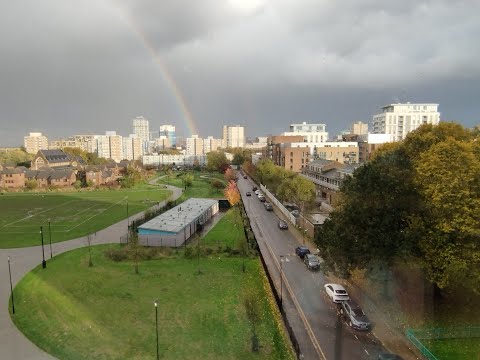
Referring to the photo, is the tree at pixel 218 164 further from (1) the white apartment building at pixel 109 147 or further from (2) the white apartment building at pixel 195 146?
(2) the white apartment building at pixel 195 146

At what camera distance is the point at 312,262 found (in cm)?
1853

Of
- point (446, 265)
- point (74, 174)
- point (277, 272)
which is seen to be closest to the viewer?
point (446, 265)

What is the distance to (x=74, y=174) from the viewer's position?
63.6 meters

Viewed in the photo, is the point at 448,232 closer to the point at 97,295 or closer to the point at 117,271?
the point at 97,295

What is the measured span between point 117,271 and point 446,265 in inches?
571

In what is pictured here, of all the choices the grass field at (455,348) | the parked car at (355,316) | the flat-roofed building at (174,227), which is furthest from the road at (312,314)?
the flat-roofed building at (174,227)

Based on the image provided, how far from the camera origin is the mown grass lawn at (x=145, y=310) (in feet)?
36.9

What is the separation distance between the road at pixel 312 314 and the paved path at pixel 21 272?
26.1ft

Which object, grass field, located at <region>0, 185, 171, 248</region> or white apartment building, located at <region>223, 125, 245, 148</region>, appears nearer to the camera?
grass field, located at <region>0, 185, 171, 248</region>

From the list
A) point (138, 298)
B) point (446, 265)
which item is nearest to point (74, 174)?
point (138, 298)

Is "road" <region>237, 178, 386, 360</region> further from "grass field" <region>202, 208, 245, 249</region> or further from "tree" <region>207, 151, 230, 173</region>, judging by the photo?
"tree" <region>207, 151, 230, 173</region>

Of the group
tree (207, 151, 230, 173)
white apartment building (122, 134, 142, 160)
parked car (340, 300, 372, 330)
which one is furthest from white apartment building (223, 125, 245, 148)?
parked car (340, 300, 372, 330)

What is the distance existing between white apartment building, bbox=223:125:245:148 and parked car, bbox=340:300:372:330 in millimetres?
184345

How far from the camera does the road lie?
10980 mm
